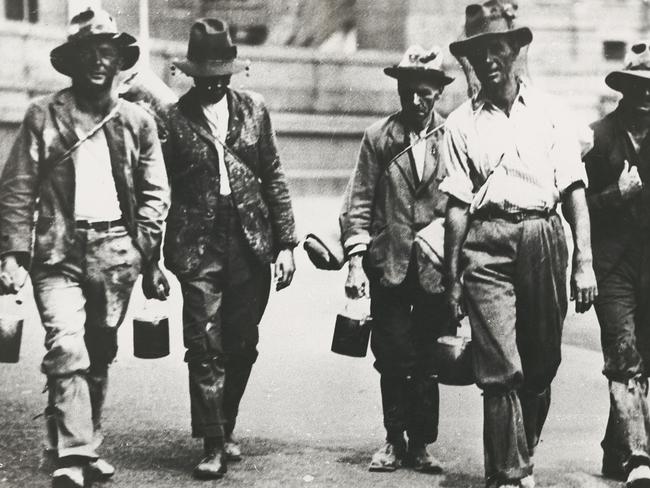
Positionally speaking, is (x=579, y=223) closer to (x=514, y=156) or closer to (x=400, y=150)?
(x=514, y=156)

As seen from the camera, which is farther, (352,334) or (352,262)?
(352,334)

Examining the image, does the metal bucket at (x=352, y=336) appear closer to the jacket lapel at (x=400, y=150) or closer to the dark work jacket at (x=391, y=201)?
the dark work jacket at (x=391, y=201)

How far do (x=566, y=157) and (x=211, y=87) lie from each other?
2.04 metres

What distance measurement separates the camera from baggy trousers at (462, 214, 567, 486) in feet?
20.4

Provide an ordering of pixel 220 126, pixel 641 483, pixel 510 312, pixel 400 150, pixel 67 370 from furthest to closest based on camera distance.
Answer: pixel 400 150, pixel 220 126, pixel 641 483, pixel 67 370, pixel 510 312

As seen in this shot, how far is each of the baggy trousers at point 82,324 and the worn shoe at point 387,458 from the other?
4.99ft

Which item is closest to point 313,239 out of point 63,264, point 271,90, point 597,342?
point 63,264

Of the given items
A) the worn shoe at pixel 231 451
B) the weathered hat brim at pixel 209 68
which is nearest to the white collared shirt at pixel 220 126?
the weathered hat brim at pixel 209 68

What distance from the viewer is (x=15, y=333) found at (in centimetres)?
741

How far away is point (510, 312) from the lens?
627cm

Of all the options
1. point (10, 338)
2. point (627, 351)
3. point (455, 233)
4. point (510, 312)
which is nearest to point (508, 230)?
point (455, 233)

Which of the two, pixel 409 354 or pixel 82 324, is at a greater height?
pixel 82 324

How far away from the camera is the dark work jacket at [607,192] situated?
6.96 m

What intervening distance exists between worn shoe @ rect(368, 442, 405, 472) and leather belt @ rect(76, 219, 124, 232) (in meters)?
1.90
